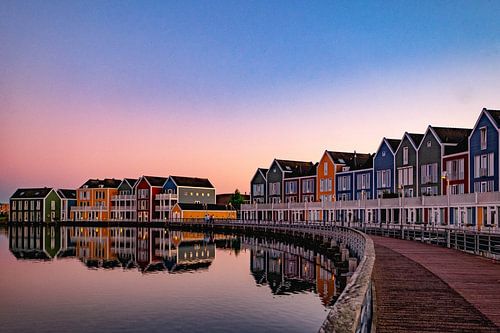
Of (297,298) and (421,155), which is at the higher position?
(421,155)

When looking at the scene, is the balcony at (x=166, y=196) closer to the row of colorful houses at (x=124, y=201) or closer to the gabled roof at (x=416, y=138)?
the row of colorful houses at (x=124, y=201)

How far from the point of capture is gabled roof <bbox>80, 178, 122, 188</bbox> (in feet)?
459

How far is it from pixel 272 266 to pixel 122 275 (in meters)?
12.1

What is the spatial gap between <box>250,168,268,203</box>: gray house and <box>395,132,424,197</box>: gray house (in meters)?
38.0

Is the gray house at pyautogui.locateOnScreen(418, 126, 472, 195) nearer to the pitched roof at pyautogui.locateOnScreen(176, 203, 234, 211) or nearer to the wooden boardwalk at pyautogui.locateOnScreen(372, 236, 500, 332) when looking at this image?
the wooden boardwalk at pyautogui.locateOnScreen(372, 236, 500, 332)

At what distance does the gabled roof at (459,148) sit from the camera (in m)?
58.9

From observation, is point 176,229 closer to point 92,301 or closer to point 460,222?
point 460,222

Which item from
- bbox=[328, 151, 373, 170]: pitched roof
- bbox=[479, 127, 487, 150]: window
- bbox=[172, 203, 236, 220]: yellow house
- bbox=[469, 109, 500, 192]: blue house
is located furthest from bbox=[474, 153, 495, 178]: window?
bbox=[172, 203, 236, 220]: yellow house

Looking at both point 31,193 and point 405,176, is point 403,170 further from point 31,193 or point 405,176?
point 31,193

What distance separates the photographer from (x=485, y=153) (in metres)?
54.5

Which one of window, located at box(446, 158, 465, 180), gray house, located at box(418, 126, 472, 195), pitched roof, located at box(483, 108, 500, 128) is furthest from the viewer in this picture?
gray house, located at box(418, 126, 472, 195)

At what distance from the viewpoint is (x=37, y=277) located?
3938 centimetres

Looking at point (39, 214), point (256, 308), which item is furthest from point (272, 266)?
point (39, 214)

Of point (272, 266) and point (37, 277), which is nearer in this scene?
point (37, 277)
